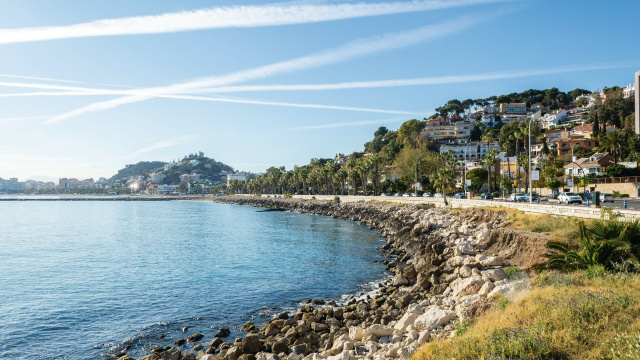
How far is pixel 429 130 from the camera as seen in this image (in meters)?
157

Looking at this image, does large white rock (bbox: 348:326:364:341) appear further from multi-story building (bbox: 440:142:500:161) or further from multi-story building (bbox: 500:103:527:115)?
multi-story building (bbox: 500:103:527:115)

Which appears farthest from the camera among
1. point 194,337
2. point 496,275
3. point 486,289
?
point 496,275

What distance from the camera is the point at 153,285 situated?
2844 cm

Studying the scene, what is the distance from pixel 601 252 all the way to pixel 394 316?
27.1 feet

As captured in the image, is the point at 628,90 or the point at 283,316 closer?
the point at 283,316

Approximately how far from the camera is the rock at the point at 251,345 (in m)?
14.7

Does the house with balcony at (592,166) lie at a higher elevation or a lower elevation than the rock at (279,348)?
higher

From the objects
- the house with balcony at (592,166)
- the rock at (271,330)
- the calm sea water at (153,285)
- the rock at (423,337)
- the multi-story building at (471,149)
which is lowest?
the calm sea water at (153,285)

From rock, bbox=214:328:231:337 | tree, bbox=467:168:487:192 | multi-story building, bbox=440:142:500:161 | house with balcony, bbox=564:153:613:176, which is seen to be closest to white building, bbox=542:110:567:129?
multi-story building, bbox=440:142:500:161

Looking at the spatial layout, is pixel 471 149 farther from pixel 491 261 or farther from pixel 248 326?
pixel 248 326

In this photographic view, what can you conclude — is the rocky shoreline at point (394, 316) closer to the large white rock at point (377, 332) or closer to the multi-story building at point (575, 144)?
the large white rock at point (377, 332)

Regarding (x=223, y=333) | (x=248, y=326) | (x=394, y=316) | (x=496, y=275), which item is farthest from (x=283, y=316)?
(x=496, y=275)

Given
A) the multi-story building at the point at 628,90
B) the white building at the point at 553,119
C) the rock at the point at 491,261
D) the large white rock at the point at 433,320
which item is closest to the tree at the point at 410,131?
the white building at the point at 553,119

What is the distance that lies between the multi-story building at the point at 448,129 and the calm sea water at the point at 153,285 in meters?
111
